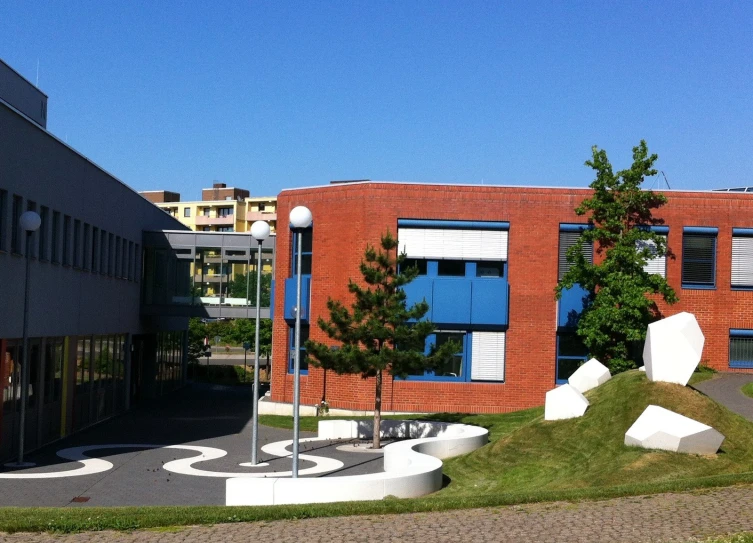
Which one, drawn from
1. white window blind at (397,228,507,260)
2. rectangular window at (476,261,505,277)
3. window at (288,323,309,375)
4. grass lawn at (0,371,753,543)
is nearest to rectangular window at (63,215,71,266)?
window at (288,323,309,375)

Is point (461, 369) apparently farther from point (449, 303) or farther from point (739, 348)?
point (739, 348)

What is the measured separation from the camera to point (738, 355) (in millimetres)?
37125

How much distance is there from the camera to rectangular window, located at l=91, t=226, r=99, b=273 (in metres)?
33.9

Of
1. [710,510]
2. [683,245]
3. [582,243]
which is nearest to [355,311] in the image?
[582,243]

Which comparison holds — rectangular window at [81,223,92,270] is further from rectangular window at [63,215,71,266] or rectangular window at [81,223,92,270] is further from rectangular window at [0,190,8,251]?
rectangular window at [0,190,8,251]

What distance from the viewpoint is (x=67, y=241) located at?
30.6 metres

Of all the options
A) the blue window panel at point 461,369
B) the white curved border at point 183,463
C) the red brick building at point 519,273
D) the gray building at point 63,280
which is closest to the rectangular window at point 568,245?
the red brick building at point 519,273

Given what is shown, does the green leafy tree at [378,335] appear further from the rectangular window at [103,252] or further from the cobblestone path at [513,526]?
the cobblestone path at [513,526]

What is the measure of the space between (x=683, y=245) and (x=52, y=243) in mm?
20899

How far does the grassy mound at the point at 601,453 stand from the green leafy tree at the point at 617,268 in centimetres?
854

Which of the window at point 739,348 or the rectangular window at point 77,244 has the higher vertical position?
the rectangular window at point 77,244

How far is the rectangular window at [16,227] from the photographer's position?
25.4 m

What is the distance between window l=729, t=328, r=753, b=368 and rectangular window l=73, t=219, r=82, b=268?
2190 centimetres

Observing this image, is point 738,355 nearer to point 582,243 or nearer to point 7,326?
point 582,243
